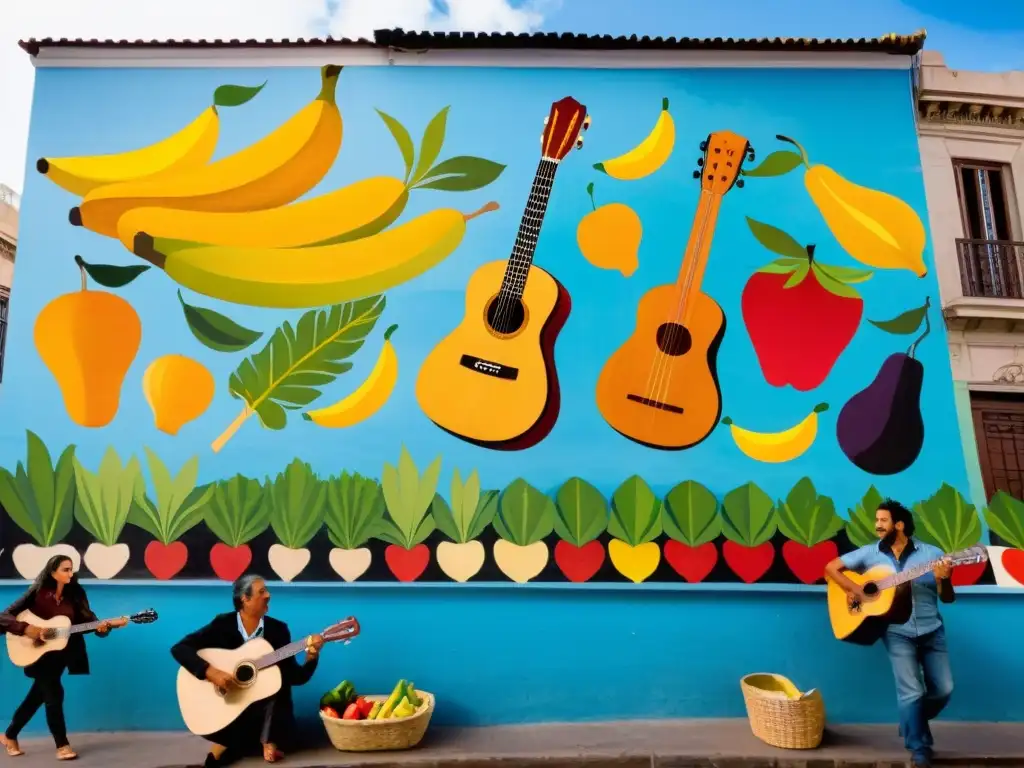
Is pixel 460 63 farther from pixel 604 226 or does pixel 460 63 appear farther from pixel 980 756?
pixel 980 756

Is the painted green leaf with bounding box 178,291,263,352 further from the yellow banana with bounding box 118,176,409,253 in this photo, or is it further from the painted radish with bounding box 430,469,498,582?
the painted radish with bounding box 430,469,498,582

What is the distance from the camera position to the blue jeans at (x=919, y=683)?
170 inches

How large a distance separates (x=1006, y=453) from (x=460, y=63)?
5.56 metres

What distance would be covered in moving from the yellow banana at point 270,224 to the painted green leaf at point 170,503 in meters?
1.79

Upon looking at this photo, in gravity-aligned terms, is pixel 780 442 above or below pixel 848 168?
below

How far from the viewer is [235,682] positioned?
4.38 metres

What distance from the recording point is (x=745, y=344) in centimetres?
585

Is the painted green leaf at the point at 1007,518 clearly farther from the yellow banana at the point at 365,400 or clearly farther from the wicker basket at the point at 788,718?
the yellow banana at the point at 365,400

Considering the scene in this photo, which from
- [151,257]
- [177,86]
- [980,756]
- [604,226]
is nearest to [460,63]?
[604,226]

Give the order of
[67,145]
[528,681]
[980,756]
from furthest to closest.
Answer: [67,145], [528,681], [980,756]

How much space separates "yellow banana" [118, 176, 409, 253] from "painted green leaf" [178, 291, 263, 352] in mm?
581

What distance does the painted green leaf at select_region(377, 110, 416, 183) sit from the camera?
6133 mm

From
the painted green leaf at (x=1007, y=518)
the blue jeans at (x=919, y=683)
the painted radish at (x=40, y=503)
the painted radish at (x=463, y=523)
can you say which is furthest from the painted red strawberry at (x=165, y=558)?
the painted green leaf at (x=1007, y=518)

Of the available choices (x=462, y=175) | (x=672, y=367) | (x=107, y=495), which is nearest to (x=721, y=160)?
(x=672, y=367)
